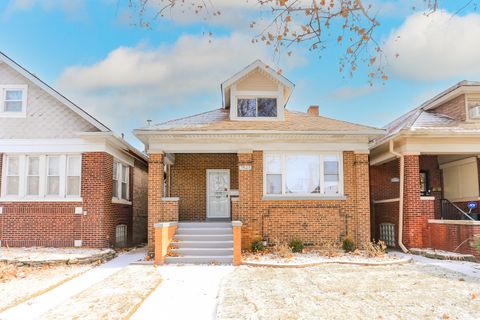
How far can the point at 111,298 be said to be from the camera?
25.1 ft

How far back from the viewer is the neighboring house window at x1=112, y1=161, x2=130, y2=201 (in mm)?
16312

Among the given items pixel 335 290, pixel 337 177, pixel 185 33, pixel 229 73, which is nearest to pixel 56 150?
pixel 229 73

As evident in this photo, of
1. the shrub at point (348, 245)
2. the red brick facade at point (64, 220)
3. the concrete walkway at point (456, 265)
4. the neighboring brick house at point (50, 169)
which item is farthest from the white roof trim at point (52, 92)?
the concrete walkway at point (456, 265)

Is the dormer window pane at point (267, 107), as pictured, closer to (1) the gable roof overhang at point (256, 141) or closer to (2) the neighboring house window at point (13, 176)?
(1) the gable roof overhang at point (256, 141)

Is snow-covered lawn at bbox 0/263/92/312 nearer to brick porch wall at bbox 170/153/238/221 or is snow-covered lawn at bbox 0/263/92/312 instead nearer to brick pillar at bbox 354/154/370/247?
brick porch wall at bbox 170/153/238/221

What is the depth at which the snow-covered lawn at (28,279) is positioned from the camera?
317 inches

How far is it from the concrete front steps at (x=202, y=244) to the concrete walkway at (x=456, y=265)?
5403 millimetres

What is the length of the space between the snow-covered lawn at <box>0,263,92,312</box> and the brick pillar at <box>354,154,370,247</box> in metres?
8.44

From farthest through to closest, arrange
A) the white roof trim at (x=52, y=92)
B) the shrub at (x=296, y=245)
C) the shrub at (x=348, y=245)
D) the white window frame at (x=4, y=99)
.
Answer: the white window frame at (x=4, y=99)
the white roof trim at (x=52, y=92)
the shrub at (x=348, y=245)
the shrub at (x=296, y=245)

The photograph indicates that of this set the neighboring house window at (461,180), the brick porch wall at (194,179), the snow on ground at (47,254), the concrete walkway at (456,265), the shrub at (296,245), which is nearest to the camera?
the concrete walkway at (456,265)

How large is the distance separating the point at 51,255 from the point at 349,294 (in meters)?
8.77

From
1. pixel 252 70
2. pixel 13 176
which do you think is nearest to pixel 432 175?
pixel 252 70

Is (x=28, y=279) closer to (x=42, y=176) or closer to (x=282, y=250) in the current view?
(x=42, y=176)

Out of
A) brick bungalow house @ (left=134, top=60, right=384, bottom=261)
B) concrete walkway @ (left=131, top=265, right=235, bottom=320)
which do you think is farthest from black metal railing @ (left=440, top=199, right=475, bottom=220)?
concrete walkway @ (left=131, top=265, right=235, bottom=320)
